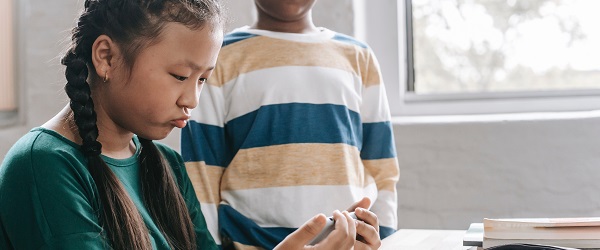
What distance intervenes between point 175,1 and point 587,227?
681 millimetres

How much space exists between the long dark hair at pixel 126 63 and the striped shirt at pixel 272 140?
0.37m

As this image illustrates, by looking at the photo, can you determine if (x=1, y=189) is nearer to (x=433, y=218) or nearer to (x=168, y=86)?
(x=168, y=86)

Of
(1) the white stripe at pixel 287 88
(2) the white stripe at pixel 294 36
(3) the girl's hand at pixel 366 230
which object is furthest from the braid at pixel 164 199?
(2) the white stripe at pixel 294 36

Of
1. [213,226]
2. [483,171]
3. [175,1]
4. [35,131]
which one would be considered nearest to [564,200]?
[483,171]

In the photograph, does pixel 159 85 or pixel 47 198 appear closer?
pixel 47 198

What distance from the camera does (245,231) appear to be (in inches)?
60.7

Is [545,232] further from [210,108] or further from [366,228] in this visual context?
[210,108]

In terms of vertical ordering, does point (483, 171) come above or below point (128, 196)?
below

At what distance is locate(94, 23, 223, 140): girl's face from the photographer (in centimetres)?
107

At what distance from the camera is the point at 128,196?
1.08m

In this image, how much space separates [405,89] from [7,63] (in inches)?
49.2

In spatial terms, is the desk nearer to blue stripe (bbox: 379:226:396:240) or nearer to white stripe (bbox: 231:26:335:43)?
blue stripe (bbox: 379:226:396:240)

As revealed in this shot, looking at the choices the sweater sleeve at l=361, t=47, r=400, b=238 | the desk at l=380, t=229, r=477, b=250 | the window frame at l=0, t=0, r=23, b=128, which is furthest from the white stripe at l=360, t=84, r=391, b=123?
the window frame at l=0, t=0, r=23, b=128

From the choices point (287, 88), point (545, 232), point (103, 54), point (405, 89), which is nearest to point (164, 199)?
point (103, 54)
